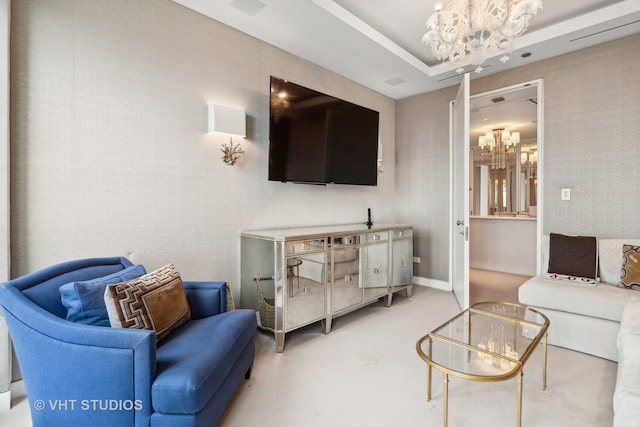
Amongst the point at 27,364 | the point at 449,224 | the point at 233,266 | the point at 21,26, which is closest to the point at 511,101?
the point at 449,224

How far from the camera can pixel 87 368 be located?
125 cm

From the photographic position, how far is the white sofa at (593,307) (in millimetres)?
2189

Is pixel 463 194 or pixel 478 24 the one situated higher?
pixel 478 24

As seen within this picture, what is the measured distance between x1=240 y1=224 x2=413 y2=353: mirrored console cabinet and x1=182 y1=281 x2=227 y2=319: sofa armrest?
502 mm

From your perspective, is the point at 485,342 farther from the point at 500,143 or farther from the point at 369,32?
the point at 500,143

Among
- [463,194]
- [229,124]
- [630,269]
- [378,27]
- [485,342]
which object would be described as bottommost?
[485,342]

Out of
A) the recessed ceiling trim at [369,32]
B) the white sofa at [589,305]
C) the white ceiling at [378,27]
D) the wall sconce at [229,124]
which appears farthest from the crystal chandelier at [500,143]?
the wall sconce at [229,124]

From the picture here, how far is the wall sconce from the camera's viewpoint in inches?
98.7

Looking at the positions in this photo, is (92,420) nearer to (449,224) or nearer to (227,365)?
(227,365)

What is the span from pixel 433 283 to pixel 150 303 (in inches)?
143

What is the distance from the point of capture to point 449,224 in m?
4.04

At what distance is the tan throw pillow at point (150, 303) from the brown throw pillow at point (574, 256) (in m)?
3.08

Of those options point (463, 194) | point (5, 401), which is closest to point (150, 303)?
point (5, 401)

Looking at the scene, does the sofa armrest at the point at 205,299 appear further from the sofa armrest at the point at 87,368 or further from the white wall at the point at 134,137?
the sofa armrest at the point at 87,368
